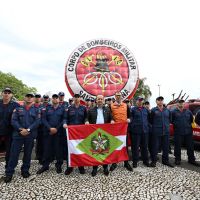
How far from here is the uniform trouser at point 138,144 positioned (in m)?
5.49

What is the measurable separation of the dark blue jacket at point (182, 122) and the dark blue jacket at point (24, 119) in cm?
350

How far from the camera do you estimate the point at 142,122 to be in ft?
18.2

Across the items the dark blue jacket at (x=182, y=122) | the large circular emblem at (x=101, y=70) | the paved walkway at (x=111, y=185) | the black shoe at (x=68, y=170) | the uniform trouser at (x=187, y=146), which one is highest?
the large circular emblem at (x=101, y=70)

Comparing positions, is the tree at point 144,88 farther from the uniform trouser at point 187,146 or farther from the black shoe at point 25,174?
the black shoe at point 25,174

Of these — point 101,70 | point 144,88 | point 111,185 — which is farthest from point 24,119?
point 144,88

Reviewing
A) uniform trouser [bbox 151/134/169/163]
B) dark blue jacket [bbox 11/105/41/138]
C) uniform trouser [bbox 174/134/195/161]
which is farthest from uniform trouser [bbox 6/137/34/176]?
uniform trouser [bbox 174/134/195/161]

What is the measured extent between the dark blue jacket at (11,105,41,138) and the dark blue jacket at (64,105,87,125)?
686 mm

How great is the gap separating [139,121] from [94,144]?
4.11 ft

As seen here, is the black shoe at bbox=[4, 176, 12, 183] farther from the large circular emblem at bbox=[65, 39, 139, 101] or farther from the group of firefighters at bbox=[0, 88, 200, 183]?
the large circular emblem at bbox=[65, 39, 139, 101]

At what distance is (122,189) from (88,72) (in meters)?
3.41

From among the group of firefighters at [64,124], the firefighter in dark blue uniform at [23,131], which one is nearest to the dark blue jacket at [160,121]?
the group of firefighters at [64,124]

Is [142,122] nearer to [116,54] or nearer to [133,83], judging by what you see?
[133,83]

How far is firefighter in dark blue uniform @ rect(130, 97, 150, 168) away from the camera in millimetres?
5527

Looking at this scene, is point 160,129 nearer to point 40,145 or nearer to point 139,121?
point 139,121
